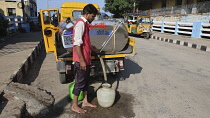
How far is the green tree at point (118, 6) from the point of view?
2905 centimetres

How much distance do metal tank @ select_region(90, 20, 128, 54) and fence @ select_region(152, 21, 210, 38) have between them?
10107mm

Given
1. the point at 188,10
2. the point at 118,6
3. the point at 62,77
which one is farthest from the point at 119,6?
the point at 62,77

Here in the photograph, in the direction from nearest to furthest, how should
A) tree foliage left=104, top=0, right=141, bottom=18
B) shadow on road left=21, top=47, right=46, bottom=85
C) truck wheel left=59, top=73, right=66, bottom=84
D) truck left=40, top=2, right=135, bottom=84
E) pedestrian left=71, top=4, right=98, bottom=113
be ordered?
pedestrian left=71, top=4, right=98, bottom=113 < truck left=40, top=2, right=135, bottom=84 < truck wheel left=59, top=73, right=66, bottom=84 < shadow on road left=21, top=47, right=46, bottom=85 < tree foliage left=104, top=0, right=141, bottom=18

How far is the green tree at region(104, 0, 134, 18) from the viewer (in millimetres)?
29047

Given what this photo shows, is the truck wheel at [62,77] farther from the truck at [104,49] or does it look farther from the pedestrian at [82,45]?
the pedestrian at [82,45]

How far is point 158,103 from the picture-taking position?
3240 millimetres

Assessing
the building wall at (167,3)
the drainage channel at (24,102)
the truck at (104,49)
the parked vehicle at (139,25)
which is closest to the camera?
the drainage channel at (24,102)

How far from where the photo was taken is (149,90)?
382 cm

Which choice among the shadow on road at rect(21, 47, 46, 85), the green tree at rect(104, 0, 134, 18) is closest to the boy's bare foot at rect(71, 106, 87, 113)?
the shadow on road at rect(21, 47, 46, 85)

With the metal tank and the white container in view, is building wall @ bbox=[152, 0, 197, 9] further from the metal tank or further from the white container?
the white container

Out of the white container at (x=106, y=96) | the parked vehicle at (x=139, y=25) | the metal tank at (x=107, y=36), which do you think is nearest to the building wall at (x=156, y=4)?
the parked vehicle at (x=139, y=25)

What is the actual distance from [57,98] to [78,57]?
1.18 meters

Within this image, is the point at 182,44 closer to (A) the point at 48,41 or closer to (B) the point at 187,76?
(B) the point at 187,76

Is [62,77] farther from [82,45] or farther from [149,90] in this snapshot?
[149,90]
